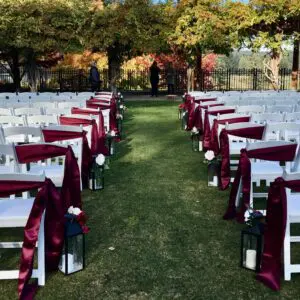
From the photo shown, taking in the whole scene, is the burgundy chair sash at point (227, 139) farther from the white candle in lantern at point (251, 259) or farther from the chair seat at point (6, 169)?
the chair seat at point (6, 169)

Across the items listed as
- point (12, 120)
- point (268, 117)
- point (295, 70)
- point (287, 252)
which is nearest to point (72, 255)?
point (287, 252)

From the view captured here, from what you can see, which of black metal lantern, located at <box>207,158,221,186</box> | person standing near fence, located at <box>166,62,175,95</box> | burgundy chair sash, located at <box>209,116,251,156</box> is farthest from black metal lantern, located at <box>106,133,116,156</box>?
person standing near fence, located at <box>166,62,175,95</box>

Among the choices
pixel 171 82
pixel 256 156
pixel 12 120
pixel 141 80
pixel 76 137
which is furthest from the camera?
pixel 141 80

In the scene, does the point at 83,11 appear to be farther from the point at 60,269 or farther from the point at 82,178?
the point at 60,269

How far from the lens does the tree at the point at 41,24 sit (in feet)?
74.3

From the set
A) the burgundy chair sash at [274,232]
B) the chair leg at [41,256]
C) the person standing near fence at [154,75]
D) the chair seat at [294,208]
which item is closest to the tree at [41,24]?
the person standing near fence at [154,75]

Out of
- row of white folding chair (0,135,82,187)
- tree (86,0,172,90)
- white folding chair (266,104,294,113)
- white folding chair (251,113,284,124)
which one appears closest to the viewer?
row of white folding chair (0,135,82,187)

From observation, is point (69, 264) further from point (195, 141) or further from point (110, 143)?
point (195, 141)

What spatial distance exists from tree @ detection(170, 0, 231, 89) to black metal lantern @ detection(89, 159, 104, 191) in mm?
16089

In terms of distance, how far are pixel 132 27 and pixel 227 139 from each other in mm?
18344

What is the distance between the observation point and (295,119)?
7.68 m

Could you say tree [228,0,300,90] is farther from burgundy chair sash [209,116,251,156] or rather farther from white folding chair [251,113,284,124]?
white folding chair [251,113,284,124]

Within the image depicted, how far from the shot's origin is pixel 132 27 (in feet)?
78.7

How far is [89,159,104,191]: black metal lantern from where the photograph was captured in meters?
7.00
